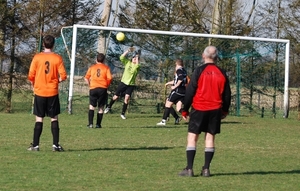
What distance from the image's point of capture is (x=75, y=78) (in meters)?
22.8

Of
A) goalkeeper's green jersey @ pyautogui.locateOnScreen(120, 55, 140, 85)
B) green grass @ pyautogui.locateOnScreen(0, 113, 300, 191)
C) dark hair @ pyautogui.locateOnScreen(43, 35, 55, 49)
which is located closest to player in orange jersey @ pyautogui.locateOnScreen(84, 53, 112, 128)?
green grass @ pyautogui.locateOnScreen(0, 113, 300, 191)

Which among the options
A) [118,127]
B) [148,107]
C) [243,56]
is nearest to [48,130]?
[118,127]

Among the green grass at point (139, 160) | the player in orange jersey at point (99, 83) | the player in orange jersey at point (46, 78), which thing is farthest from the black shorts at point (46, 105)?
the player in orange jersey at point (99, 83)

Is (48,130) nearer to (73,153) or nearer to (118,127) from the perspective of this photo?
(118,127)

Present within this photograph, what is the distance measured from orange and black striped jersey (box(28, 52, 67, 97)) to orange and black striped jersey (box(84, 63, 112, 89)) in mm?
5064

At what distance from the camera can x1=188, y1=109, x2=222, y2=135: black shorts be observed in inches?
374

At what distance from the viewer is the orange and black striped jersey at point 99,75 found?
16.5 meters

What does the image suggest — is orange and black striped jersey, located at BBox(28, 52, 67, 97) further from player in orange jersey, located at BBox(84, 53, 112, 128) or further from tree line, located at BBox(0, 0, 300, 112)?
tree line, located at BBox(0, 0, 300, 112)

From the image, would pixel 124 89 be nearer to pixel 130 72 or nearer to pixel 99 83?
pixel 130 72

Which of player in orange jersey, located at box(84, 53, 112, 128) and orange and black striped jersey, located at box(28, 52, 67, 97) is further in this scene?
player in orange jersey, located at box(84, 53, 112, 128)

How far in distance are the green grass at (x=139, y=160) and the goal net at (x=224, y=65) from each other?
21.0ft

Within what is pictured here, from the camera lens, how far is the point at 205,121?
9.55 meters

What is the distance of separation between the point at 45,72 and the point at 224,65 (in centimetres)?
1375

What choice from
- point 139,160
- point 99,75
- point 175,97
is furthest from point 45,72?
point 175,97
